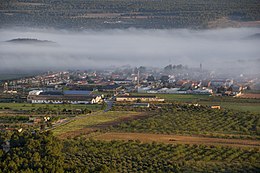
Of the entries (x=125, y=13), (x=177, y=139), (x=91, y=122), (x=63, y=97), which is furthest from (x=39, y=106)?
(x=125, y=13)

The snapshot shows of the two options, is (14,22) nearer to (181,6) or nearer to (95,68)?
(95,68)

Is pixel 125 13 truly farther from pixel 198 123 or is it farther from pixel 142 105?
pixel 198 123

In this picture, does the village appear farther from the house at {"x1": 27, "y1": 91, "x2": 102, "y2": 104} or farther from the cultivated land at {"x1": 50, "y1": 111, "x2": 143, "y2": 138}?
the cultivated land at {"x1": 50, "y1": 111, "x2": 143, "y2": 138}

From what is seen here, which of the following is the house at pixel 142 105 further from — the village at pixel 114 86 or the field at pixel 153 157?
the field at pixel 153 157

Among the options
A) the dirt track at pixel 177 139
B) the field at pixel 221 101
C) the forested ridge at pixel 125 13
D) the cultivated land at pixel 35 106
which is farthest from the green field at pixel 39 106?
the forested ridge at pixel 125 13

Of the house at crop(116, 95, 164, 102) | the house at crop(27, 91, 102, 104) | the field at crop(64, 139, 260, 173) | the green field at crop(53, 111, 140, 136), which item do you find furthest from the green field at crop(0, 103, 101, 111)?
the field at crop(64, 139, 260, 173)
